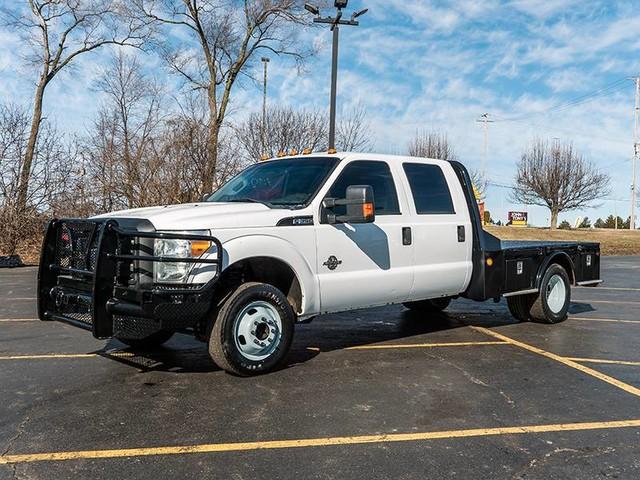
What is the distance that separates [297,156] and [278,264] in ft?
5.14

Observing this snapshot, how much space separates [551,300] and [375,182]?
3.64m

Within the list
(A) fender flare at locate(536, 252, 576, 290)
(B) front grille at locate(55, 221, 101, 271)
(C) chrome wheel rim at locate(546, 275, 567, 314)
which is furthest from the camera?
(C) chrome wheel rim at locate(546, 275, 567, 314)

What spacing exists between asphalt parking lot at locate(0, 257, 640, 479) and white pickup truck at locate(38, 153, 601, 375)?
20.9 inches

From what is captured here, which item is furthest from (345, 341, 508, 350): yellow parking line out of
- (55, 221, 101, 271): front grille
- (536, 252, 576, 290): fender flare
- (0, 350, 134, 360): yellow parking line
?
(55, 221, 101, 271): front grille

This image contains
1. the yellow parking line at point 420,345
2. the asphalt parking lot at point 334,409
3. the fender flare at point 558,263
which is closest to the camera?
the asphalt parking lot at point 334,409

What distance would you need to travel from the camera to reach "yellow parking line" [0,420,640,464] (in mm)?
3494

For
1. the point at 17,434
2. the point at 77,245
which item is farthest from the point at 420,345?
the point at 17,434

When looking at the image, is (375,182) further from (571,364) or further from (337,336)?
(571,364)

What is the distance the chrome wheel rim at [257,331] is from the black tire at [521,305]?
438 centimetres

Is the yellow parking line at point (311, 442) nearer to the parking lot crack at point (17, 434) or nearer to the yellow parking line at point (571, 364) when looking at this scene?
the parking lot crack at point (17, 434)

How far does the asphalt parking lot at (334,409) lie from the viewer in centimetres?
344

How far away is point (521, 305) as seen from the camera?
27.1 ft

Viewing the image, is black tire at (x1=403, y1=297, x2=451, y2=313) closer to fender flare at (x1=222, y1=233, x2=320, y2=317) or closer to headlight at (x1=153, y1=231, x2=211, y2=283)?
fender flare at (x1=222, y1=233, x2=320, y2=317)

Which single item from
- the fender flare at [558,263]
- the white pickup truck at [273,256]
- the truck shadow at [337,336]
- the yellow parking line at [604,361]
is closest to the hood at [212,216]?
the white pickup truck at [273,256]
